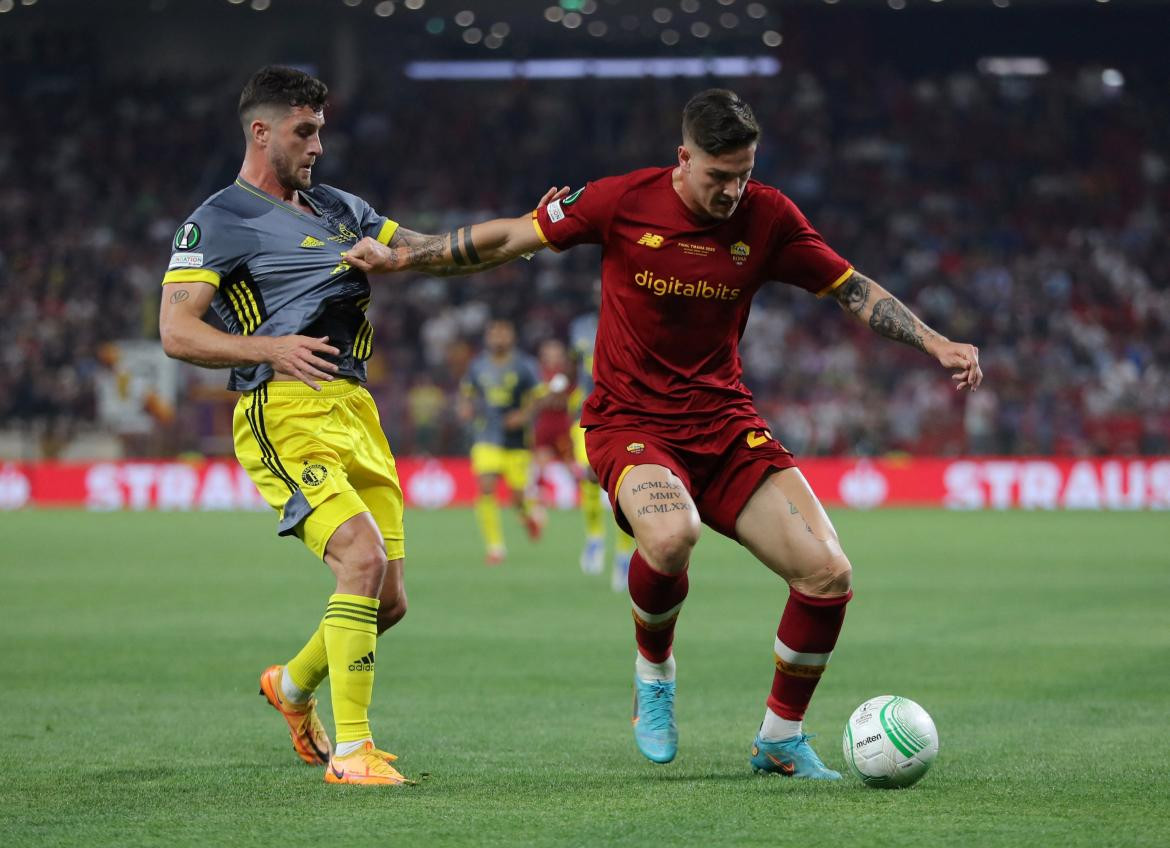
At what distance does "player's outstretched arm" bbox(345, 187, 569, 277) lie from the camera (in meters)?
6.13

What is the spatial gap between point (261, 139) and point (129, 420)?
22066mm

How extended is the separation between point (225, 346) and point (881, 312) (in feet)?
7.98

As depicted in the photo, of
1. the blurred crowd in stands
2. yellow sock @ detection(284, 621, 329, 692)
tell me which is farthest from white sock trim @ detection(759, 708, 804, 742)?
the blurred crowd in stands

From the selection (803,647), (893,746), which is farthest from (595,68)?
(893,746)

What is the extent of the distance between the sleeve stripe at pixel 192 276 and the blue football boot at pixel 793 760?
2.62 meters

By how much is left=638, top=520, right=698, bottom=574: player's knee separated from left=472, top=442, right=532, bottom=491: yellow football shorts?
11793mm

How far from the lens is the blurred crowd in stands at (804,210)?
1079 inches

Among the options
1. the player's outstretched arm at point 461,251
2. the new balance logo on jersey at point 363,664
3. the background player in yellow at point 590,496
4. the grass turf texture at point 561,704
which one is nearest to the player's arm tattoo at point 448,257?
the player's outstretched arm at point 461,251

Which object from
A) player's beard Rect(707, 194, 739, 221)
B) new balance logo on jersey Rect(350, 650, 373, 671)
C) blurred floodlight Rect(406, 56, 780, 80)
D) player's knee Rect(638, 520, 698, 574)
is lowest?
new balance logo on jersey Rect(350, 650, 373, 671)

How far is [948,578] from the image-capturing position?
1532cm

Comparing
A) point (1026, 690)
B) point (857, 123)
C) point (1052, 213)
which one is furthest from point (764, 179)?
point (1026, 690)

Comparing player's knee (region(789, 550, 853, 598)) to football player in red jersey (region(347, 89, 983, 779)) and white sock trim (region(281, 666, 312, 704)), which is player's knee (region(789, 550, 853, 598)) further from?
white sock trim (region(281, 666, 312, 704))

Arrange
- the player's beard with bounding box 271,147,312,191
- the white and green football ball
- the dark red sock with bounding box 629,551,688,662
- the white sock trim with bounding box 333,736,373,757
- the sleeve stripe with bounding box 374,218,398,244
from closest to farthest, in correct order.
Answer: the white and green football ball, the white sock trim with bounding box 333,736,373,757, the dark red sock with bounding box 629,551,688,662, the player's beard with bounding box 271,147,312,191, the sleeve stripe with bounding box 374,218,398,244

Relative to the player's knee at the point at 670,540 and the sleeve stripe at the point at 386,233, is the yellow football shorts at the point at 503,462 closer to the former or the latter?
the sleeve stripe at the point at 386,233
